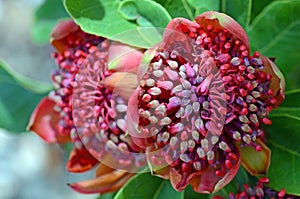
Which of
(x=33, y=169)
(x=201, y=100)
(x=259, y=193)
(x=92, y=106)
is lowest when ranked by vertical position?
(x=33, y=169)

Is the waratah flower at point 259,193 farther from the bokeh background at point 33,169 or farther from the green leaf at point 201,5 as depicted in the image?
the bokeh background at point 33,169

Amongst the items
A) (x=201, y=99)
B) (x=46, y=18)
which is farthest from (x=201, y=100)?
(x=46, y=18)

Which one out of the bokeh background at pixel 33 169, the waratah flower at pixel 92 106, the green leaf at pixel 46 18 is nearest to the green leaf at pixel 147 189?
the waratah flower at pixel 92 106

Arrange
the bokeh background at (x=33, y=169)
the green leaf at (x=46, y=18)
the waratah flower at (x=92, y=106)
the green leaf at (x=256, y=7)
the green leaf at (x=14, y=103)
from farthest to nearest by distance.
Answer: the bokeh background at (x=33, y=169) → the green leaf at (x=46, y=18) → the green leaf at (x=14, y=103) → the green leaf at (x=256, y=7) → the waratah flower at (x=92, y=106)

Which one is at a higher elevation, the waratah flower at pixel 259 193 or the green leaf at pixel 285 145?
the green leaf at pixel 285 145

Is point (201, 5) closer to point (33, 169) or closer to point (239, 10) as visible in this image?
point (239, 10)

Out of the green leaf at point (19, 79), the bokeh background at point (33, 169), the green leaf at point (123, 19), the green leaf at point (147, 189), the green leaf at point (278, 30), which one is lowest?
the bokeh background at point (33, 169)
